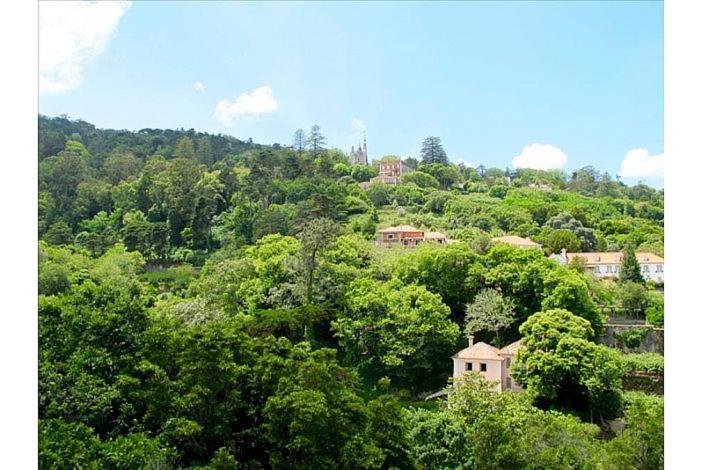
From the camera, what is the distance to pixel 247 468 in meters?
3.90

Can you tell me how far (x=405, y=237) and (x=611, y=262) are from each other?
4047 millimetres

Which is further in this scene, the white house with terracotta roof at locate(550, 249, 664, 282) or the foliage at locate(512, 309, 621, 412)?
the white house with terracotta roof at locate(550, 249, 664, 282)

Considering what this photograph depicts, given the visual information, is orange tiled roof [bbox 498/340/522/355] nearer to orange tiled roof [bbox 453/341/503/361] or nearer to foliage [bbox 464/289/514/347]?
orange tiled roof [bbox 453/341/503/361]

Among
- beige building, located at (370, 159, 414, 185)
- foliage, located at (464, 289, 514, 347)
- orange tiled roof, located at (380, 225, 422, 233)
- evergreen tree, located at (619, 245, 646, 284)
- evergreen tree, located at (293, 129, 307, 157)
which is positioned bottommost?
foliage, located at (464, 289, 514, 347)

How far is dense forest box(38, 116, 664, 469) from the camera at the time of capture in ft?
12.8

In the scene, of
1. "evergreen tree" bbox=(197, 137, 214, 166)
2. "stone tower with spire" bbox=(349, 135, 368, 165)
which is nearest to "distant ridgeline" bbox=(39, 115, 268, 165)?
"evergreen tree" bbox=(197, 137, 214, 166)

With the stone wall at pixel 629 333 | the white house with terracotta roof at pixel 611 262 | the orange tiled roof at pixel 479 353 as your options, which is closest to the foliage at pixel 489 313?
the orange tiled roof at pixel 479 353

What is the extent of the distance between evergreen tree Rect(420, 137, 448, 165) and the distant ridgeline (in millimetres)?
5289

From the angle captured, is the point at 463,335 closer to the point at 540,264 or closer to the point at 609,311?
the point at 540,264

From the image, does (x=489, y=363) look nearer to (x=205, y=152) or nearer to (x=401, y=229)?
(x=401, y=229)

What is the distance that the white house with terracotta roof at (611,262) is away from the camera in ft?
A: 34.9
